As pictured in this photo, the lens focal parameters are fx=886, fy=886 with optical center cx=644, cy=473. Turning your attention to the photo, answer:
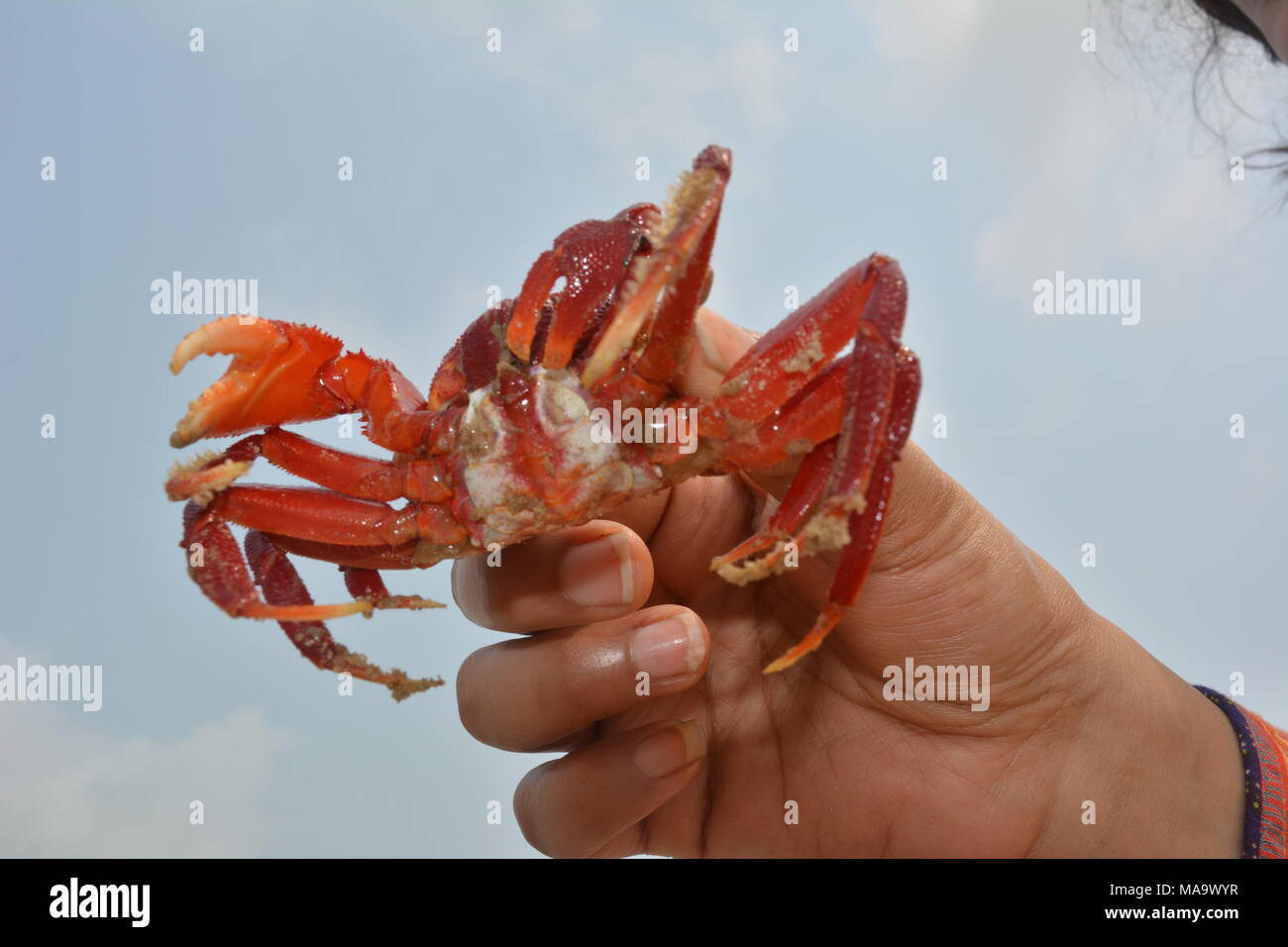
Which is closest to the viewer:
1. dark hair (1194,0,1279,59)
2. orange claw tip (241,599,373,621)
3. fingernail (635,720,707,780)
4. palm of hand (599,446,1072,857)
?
orange claw tip (241,599,373,621)

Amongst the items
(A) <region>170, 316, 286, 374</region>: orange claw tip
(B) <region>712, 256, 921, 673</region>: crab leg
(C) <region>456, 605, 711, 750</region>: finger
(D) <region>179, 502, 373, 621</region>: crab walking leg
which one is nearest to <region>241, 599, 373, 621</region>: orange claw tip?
(D) <region>179, 502, 373, 621</region>: crab walking leg

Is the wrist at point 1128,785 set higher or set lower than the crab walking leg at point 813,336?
lower

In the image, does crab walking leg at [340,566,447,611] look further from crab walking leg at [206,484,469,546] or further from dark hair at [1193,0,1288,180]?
dark hair at [1193,0,1288,180]

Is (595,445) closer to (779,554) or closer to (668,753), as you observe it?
(779,554)

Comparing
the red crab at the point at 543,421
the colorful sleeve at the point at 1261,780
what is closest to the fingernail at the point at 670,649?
the red crab at the point at 543,421

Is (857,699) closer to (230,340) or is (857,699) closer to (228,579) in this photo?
(228,579)

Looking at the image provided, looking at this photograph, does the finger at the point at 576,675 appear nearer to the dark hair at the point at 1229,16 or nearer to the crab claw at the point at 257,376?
the crab claw at the point at 257,376
